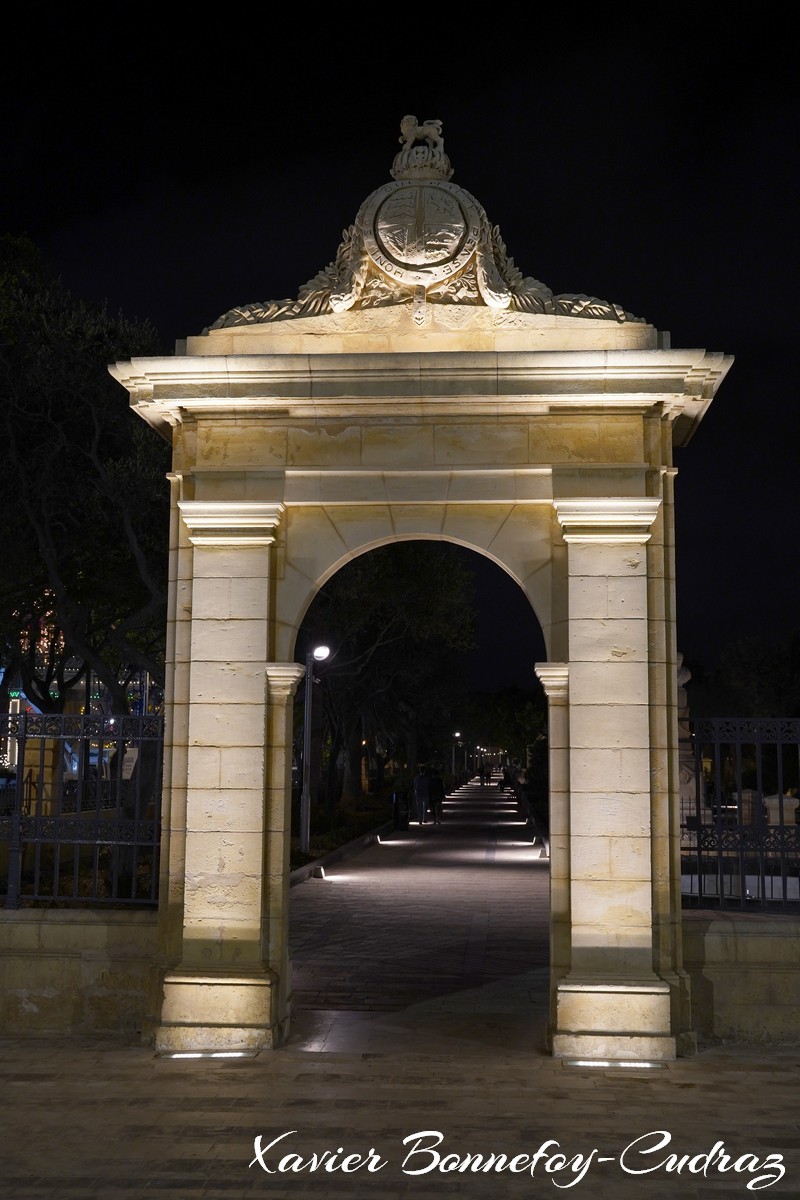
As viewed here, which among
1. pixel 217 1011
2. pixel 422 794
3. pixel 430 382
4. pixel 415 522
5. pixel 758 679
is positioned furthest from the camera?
pixel 758 679

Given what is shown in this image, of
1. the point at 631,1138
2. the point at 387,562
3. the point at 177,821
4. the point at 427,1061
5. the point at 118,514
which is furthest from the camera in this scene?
the point at 387,562

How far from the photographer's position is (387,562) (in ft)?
83.2

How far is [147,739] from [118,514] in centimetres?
957

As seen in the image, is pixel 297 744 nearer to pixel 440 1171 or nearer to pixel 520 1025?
pixel 520 1025

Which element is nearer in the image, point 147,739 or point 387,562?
point 147,739

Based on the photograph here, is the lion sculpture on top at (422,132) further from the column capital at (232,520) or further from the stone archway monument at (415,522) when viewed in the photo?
the column capital at (232,520)

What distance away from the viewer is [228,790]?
29.0ft

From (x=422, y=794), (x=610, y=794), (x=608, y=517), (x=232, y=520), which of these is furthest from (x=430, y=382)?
(x=422, y=794)

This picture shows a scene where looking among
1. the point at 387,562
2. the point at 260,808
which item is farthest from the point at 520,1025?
the point at 387,562

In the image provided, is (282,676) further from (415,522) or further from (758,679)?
(758,679)

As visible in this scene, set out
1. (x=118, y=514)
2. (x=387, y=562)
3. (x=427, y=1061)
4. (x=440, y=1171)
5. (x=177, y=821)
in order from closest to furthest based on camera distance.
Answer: (x=440, y=1171)
(x=427, y=1061)
(x=177, y=821)
(x=118, y=514)
(x=387, y=562)

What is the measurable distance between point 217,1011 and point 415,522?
388 centimetres

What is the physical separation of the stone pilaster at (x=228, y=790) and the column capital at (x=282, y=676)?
0.01 metres

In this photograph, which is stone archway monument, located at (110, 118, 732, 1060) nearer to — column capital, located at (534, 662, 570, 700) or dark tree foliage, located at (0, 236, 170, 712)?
column capital, located at (534, 662, 570, 700)
